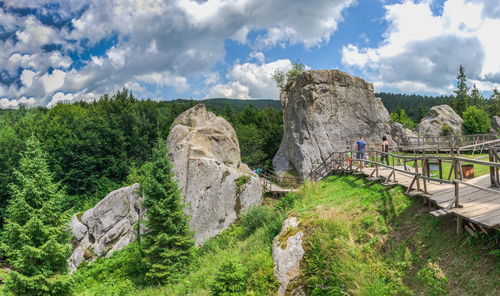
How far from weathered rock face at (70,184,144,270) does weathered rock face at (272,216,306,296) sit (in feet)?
48.7

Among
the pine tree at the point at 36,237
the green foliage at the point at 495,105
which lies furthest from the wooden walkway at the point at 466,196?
the green foliage at the point at 495,105

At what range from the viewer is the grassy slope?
7.09m

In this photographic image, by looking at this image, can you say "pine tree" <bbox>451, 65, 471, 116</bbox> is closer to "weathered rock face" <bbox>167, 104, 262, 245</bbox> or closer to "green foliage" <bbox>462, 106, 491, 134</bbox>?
"green foliage" <bbox>462, 106, 491, 134</bbox>

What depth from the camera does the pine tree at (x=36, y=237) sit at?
42.6 ft

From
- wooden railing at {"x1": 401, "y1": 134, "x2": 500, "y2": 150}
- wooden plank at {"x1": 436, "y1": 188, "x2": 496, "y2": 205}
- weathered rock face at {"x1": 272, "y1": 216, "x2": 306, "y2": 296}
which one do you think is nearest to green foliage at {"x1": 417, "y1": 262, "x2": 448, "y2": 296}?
wooden plank at {"x1": 436, "y1": 188, "x2": 496, "y2": 205}

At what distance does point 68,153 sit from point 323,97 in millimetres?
28662

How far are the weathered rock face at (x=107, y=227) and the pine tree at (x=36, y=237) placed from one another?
8596mm

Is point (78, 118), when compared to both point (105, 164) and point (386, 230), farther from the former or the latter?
point (386, 230)

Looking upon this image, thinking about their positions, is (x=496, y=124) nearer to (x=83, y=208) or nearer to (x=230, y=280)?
(x=230, y=280)

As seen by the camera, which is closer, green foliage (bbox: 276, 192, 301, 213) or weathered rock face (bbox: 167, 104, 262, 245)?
green foliage (bbox: 276, 192, 301, 213)

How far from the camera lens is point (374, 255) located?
9297 mm

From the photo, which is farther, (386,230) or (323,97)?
(323,97)

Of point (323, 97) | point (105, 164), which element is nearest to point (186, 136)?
point (323, 97)

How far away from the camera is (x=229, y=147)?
1030 inches
